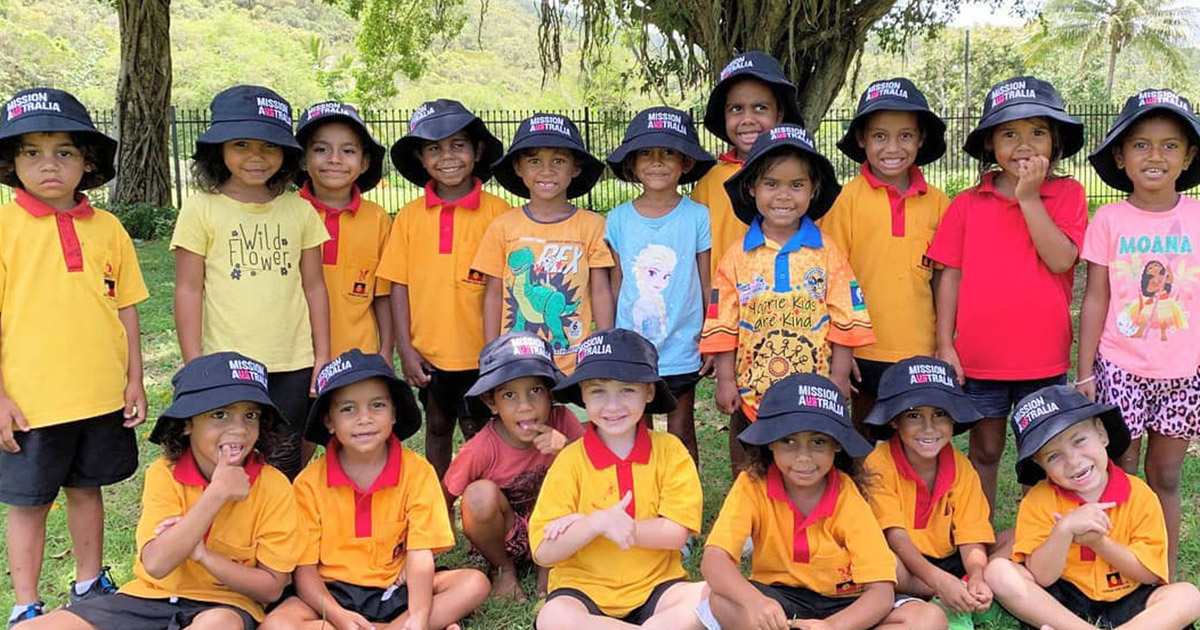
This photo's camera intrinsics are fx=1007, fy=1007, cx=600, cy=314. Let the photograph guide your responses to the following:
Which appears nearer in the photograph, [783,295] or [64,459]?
[64,459]

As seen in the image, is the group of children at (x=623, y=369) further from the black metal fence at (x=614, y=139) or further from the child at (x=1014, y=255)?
the black metal fence at (x=614, y=139)

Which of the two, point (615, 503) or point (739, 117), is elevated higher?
point (739, 117)

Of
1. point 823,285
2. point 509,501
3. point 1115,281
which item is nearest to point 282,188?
point 509,501

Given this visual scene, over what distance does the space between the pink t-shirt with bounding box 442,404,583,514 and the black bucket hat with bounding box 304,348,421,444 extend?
272mm

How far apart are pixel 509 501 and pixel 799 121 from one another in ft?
7.32

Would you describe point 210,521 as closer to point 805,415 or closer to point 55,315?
point 55,315

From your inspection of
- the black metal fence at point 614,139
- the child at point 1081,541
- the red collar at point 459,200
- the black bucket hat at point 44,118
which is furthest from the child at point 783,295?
the black metal fence at point 614,139

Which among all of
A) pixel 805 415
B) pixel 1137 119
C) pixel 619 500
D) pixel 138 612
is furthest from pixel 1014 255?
pixel 138 612

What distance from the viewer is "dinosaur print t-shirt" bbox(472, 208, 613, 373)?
4332 mm

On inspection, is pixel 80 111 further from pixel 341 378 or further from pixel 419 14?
pixel 419 14

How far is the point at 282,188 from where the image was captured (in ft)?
13.8

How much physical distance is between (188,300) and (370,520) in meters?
1.19

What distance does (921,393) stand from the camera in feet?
11.9

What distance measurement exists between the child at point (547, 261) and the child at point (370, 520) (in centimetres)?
81
